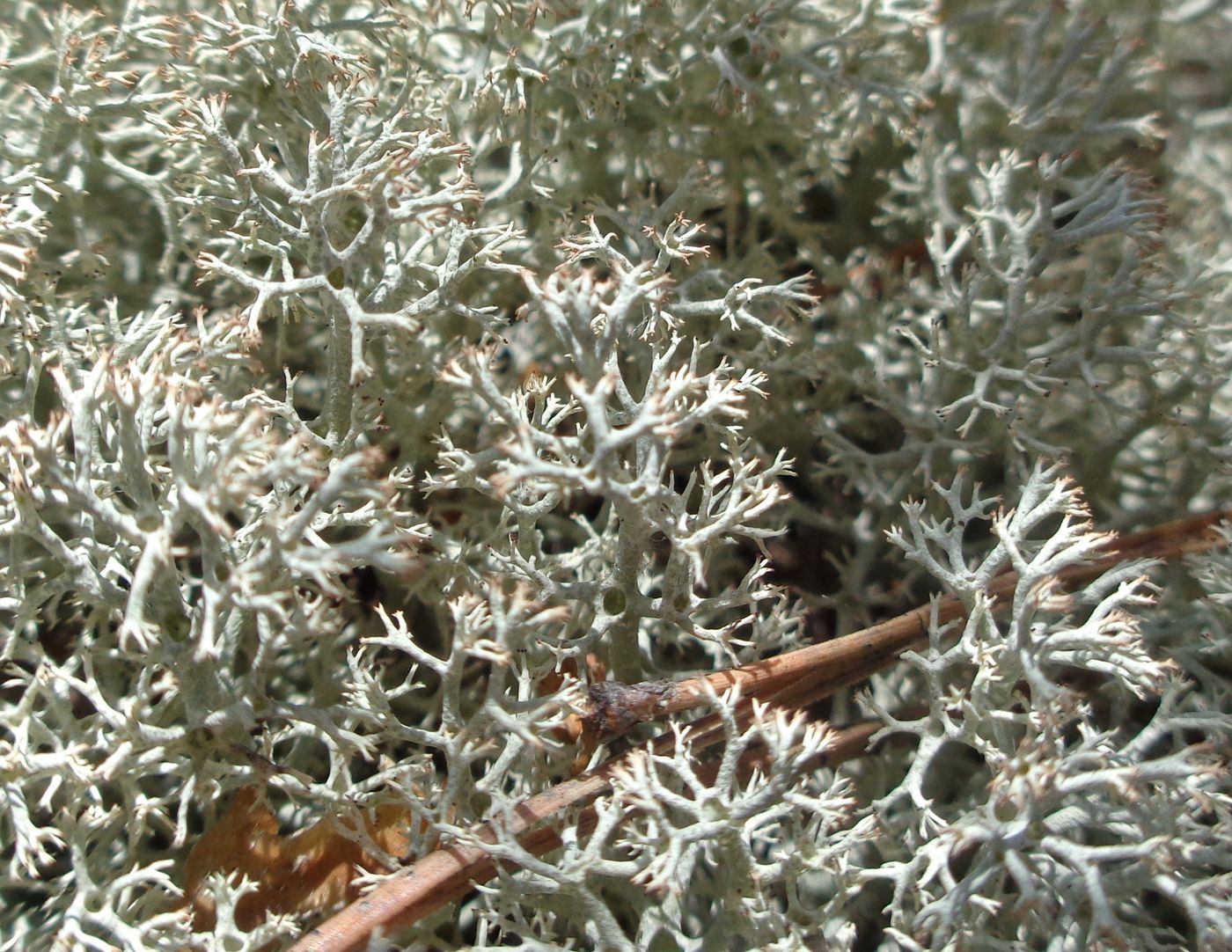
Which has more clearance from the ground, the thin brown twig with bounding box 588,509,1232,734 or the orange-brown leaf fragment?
the thin brown twig with bounding box 588,509,1232,734

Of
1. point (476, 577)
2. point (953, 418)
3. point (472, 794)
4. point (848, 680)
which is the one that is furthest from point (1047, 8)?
point (472, 794)

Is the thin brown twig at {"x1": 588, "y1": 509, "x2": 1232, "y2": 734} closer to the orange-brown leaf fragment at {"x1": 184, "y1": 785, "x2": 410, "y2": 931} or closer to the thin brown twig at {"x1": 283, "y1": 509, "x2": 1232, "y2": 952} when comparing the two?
the thin brown twig at {"x1": 283, "y1": 509, "x2": 1232, "y2": 952}

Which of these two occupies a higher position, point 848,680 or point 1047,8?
→ point 1047,8

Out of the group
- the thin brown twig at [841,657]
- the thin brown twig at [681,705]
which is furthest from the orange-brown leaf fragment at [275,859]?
the thin brown twig at [841,657]

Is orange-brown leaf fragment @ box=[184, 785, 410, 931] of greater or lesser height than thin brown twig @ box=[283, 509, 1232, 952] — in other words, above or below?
below

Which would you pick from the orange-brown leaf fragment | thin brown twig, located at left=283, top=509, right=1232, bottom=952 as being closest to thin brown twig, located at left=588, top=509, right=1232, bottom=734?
thin brown twig, located at left=283, top=509, right=1232, bottom=952

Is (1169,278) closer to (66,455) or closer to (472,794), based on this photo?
(472,794)

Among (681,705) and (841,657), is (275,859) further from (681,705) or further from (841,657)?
(841,657)

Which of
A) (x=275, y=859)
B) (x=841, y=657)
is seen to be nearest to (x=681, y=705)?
(x=841, y=657)
